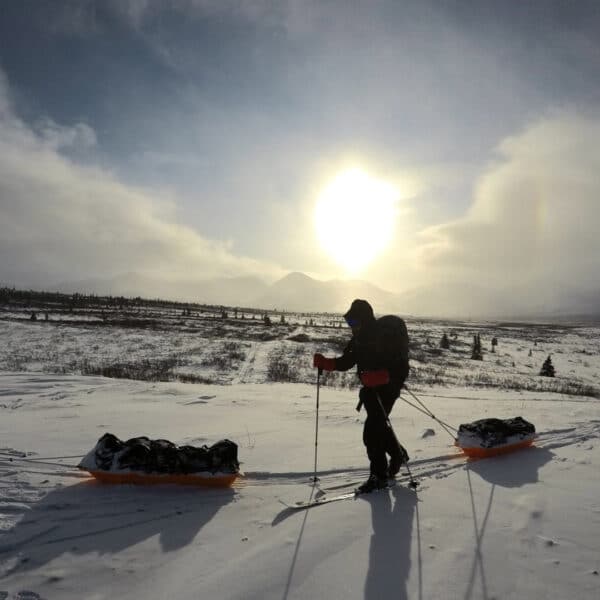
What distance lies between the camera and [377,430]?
4246mm

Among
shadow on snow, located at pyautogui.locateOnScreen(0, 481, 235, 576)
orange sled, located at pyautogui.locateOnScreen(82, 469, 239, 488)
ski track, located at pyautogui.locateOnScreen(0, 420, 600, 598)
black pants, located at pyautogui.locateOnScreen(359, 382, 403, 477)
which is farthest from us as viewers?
black pants, located at pyautogui.locateOnScreen(359, 382, 403, 477)

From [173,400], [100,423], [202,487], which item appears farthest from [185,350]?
[202,487]

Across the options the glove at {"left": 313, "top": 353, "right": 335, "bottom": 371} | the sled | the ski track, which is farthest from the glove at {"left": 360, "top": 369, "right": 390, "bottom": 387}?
the sled

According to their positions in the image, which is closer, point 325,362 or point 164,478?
point 164,478

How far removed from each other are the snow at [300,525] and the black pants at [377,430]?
33 cm

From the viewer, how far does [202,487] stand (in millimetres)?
4160

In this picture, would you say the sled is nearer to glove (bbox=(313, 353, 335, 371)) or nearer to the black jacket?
the black jacket

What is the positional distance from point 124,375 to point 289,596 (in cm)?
1217

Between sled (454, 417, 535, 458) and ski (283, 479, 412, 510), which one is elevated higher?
sled (454, 417, 535, 458)

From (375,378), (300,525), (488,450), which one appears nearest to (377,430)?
(375,378)

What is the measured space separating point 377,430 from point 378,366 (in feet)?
2.45

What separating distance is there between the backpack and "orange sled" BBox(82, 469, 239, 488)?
7.38 feet

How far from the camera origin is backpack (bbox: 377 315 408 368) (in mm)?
4227

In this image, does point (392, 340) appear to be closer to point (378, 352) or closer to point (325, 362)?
point (378, 352)
